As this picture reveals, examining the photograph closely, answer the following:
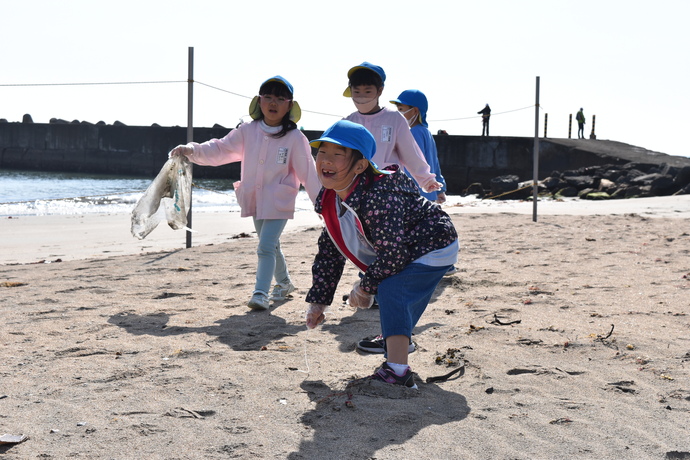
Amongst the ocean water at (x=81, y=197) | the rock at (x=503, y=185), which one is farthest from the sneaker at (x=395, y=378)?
the rock at (x=503, y=185)

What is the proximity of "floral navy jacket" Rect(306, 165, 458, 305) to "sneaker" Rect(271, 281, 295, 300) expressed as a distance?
1840 mm

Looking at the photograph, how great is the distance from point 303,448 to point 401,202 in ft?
3.39

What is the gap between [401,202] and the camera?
2865 mm

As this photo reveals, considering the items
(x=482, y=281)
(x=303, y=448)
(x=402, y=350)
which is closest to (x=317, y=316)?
(x=402, y=350)

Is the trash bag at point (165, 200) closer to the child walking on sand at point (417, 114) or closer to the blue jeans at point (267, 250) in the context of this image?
the blue jeans at point (267, 250)

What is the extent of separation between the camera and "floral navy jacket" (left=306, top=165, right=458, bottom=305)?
282cm

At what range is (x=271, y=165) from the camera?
15.3 ft

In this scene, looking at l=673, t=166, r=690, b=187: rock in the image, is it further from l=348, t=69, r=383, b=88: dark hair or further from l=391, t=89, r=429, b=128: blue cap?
l=348, t=69, r=383, b=88: dark hair

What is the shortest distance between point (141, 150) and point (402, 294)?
35527 millimetres

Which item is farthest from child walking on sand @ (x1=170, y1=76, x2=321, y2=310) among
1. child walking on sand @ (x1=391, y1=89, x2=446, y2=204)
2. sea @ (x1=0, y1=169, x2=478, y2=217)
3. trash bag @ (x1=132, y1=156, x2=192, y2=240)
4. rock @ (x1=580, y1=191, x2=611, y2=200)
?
rock @ (x1=580, y1=191, x2=611, y2=200)

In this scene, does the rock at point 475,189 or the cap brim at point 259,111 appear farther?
the rock at point 475,189

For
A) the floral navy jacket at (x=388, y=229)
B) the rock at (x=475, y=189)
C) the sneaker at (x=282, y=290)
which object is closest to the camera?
the floral navy jacket at (x=388, y=229)

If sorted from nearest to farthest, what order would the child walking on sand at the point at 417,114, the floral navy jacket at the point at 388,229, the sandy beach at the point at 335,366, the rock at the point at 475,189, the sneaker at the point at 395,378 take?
the sandy beach at the point at 335,366 → the floral navy jacket at the point at 388,229 → the sneaker at the point at 395,378 → the child walking on sand at the point at 417,114 → the rock at the point at 475,189

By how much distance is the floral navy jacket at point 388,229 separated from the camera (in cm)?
282
